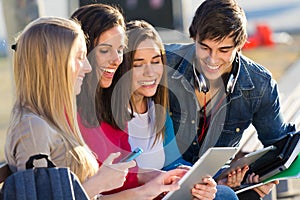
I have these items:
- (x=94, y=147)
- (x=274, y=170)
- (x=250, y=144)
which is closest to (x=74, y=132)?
(x=94, y=147)

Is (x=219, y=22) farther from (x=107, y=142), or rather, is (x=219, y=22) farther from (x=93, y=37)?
(x=107, y=142)

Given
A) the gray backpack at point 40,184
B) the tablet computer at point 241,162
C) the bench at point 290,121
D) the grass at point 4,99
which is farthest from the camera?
the grass at point 4,99

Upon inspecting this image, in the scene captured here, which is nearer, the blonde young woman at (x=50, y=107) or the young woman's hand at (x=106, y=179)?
the blonde young woman at (x=50, y=107)

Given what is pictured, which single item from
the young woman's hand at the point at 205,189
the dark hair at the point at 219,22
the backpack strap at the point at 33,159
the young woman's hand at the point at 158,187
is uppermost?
the dark hair at the point at 219,22

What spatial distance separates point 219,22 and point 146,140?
0.49 m

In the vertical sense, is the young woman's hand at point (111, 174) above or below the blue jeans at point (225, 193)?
above

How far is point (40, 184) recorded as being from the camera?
79.9 inches

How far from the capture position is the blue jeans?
2664 mm

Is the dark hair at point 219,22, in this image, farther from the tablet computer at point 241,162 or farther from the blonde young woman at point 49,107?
the blonde young woman at point 49,107

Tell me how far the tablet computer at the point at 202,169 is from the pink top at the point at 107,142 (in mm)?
192

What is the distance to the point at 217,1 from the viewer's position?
2963mm

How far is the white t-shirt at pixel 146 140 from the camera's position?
283 centimetres

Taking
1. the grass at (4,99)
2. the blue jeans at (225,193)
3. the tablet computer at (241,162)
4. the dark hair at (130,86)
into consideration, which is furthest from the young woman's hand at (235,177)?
the grass at (4,99)

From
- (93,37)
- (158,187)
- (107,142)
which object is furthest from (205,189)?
(93,37)
